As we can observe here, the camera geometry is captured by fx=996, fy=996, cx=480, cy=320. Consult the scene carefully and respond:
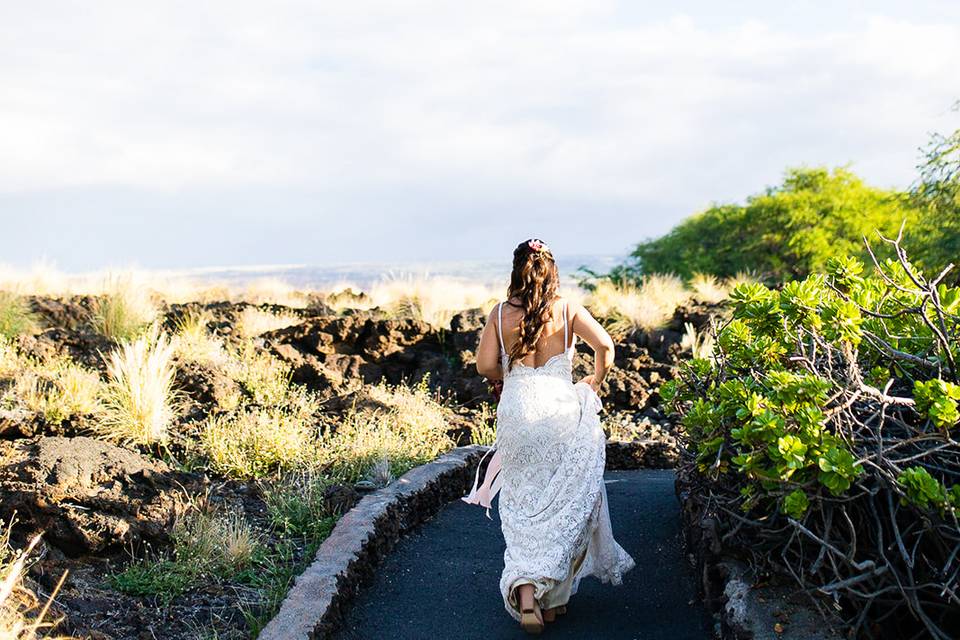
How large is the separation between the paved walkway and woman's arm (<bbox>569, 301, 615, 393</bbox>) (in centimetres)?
119

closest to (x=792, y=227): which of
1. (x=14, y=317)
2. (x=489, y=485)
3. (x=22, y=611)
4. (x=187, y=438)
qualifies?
(x=14, y=317)

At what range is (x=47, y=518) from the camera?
220 inches

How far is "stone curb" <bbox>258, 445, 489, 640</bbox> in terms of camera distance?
480 centimetres

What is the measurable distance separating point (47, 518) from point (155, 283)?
13007 mm

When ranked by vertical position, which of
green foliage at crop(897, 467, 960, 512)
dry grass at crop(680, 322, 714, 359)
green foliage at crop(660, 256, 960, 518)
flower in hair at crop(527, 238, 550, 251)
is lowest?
dry grass at crop(680, 322, 714, 359)

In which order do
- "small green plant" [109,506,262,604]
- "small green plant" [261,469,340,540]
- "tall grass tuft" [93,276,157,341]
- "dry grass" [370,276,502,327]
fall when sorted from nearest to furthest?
"small green plant" [109,506,262,604] < "small green plant" [261,469,340,540] < "tall grass tuft" [93,276,157,341] < "dry grass" [370,276,502,327]

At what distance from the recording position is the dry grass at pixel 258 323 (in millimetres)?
12680

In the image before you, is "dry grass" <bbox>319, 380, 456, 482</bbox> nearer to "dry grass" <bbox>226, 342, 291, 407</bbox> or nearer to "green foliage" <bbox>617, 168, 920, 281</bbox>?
"dry grass" <bbox>226, 342, 291, 407</bbox>

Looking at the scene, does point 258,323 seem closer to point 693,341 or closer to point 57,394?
point 57,394

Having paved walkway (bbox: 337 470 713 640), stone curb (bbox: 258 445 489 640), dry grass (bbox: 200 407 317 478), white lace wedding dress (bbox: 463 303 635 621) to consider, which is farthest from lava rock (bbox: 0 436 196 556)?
white lace wedding dress (bbox: 463 303 635 621)

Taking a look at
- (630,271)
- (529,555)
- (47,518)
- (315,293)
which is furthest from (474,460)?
(630,271)

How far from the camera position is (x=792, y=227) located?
75.7 feet

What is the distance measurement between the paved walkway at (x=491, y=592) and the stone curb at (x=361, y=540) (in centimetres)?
13

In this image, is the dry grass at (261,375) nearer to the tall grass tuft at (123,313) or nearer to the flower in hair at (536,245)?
the tall grass tuft at (123,313)
